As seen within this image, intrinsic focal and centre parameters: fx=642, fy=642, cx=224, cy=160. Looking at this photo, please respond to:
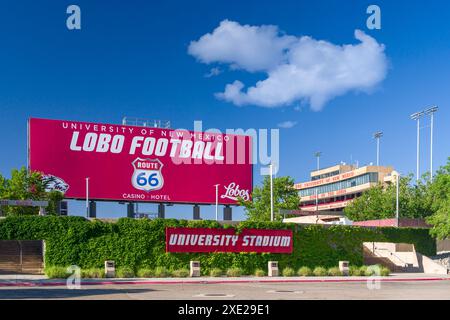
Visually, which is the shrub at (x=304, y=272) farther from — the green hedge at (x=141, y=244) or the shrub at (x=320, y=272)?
the green hedge at (x=141, y=244)

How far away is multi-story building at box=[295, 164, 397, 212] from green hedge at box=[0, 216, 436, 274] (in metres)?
68.0

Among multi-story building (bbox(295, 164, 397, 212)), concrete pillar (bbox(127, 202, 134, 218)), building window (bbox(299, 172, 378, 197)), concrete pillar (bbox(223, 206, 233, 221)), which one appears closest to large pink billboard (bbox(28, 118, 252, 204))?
concrete pillar (bbox(127, 202, 134, 218))

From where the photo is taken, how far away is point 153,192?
2687 inches

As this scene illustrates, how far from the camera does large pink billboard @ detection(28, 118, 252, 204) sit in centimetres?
6344

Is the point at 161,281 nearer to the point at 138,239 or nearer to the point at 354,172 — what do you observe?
the point at 138,239

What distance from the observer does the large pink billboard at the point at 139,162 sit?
63438 millimetres

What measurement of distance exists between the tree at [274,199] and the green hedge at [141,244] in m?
28.3

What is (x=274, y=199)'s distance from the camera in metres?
81.7

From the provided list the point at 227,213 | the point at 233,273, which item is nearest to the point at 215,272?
the point at 233,273

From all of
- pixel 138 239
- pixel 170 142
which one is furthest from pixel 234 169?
pixel 138 239

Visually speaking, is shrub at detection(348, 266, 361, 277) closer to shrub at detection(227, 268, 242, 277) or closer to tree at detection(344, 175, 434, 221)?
shrub at detection(227, 268, 242, 277)

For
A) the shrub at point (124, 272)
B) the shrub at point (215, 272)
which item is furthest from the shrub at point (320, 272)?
the shrub at point (124, 272)
